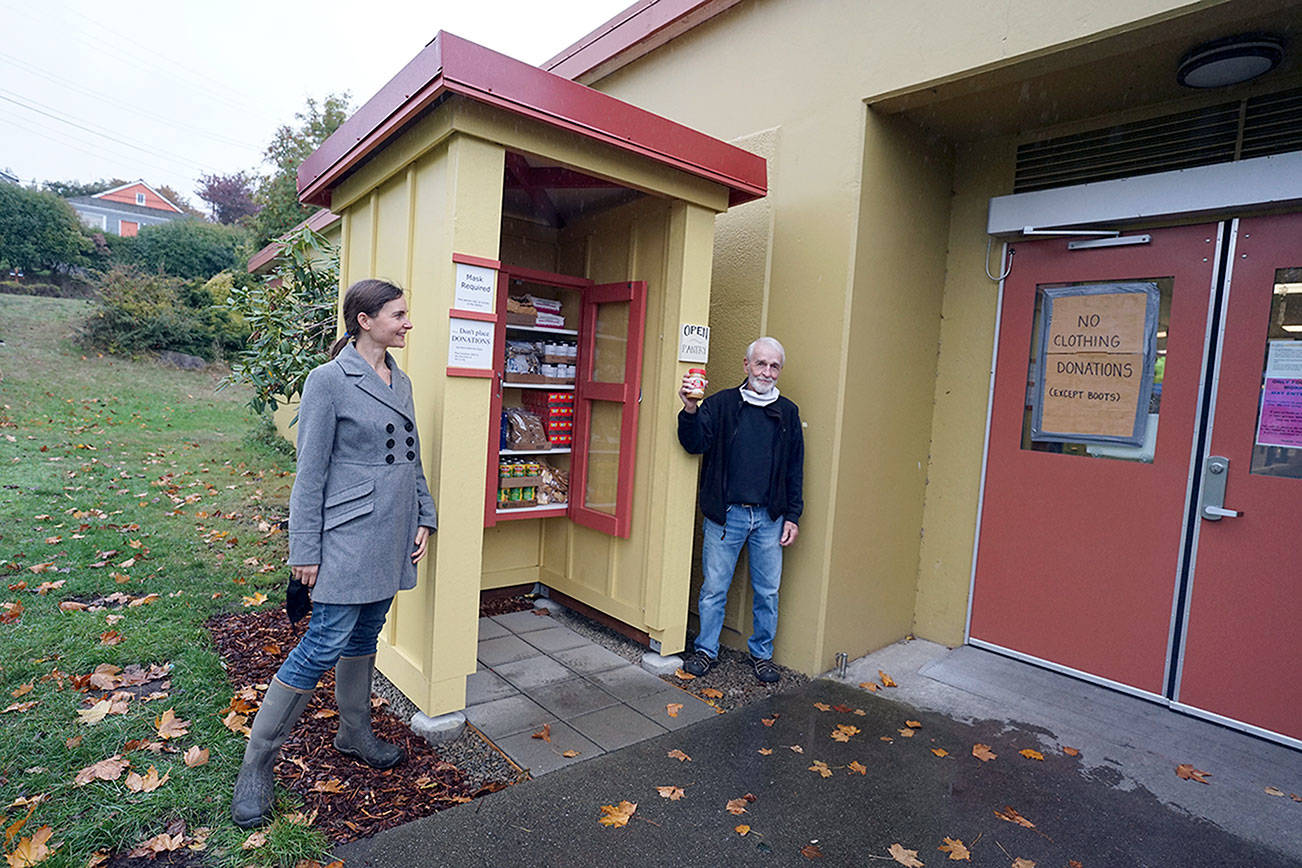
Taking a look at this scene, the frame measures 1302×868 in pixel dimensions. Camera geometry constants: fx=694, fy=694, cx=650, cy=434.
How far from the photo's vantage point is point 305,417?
97.6 inches

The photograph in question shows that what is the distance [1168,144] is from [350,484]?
4.36m

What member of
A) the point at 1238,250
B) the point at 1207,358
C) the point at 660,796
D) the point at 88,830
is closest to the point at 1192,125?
the point at 1238,250

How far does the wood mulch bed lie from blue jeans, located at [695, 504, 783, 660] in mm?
1670

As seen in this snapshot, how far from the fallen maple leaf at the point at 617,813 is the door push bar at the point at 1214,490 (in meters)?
3.18

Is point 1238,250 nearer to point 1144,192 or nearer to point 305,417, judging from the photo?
point 1144,192

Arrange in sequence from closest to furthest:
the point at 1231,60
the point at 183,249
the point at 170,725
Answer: the point at 170,725 < the point at 1231,60 < the point at 183,249

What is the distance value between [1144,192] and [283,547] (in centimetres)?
652

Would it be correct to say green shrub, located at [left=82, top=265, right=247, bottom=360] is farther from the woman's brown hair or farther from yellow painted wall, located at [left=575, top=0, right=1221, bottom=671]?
the woman's brown hair

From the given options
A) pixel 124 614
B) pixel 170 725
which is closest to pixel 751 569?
pixel 170 725

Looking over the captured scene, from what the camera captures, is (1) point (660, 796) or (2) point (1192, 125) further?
(2) point (1192, 125)

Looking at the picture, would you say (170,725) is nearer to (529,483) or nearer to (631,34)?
(529,483)

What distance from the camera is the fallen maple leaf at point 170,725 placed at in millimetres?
2959

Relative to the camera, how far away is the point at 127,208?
41.1 metres

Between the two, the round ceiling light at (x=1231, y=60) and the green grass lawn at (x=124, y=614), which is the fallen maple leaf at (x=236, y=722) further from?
the round ceiling light at (x=1231, y=60)
